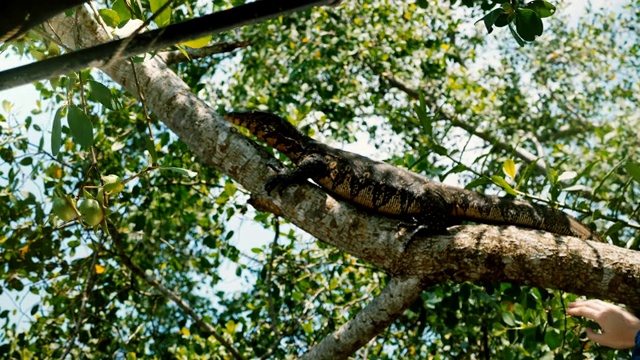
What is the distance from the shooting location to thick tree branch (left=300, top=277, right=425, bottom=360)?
8.80ft

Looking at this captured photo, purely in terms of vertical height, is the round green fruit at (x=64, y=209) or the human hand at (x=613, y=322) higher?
the human hand at (x=613, y=322)

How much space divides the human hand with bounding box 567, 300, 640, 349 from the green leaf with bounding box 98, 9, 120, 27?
2140mm

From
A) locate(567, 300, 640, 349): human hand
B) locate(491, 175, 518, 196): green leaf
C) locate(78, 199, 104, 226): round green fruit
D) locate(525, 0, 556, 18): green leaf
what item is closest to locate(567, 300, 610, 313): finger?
locate(567, 300, 640, 349): human hand

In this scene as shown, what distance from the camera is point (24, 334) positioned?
4816 mm

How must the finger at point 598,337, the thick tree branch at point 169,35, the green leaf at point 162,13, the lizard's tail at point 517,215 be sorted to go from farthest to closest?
1. the lizard's tail at point 517,215
2. the finger at point 598,337
3. the green leaf at point 162,13
4. the thick tree branch at point 169,35

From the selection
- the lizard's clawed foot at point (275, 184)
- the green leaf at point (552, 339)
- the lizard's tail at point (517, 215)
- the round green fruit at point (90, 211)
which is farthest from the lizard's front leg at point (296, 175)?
the green leaf at point (552, 339)

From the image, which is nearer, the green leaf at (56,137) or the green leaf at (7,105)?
the green leaf at (56,137)

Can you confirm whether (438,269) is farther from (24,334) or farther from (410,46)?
(410,46)

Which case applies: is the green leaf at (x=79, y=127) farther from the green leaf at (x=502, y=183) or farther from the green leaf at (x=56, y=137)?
the green leaf at (x=502, y=183)

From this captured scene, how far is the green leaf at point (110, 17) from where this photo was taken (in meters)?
1.78

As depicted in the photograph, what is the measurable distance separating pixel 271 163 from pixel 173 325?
14.6 feet

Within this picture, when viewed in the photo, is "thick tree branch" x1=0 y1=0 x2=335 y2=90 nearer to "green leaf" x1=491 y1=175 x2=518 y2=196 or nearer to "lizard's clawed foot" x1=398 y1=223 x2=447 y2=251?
"lizard's clawed foot" x1=398 y1=223 x2=447 y2=251

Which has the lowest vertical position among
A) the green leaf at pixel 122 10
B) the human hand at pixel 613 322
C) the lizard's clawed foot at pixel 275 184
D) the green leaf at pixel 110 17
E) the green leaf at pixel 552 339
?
the human hand at pixel 613 322

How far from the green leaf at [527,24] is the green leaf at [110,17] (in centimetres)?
108
